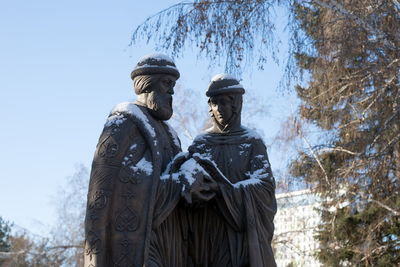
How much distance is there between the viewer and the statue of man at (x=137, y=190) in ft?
17.2

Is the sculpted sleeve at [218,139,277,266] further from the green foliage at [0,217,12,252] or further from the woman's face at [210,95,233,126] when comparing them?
the green foliage at [0,217,12,252]

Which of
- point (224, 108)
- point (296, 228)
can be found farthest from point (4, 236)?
point (224, 108)

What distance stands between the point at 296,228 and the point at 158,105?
17264 mm

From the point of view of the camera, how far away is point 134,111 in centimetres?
565

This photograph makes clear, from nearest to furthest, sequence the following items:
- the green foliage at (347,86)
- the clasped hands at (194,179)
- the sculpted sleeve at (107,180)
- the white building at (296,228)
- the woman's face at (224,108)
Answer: the sculpted sleeve at (107,180) → the clasped hands at (194,179) → the woman's face at (224,108) → the green foliage at (347,86) → the white building at (296,228)

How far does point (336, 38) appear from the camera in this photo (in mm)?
13000

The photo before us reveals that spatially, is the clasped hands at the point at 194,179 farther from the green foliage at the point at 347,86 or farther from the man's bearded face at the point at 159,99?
the green foliage at the point at 347,86

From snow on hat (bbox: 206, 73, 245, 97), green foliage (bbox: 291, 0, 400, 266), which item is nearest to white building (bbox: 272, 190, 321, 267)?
green foliage (bbox: 291, 0, 400, 266)

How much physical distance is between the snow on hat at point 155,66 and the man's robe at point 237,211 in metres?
0.70

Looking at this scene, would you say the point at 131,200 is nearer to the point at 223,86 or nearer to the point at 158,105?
the point at 158,105

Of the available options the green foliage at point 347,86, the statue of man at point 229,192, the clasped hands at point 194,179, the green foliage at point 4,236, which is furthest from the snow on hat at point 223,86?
the green foliage at point 4,236

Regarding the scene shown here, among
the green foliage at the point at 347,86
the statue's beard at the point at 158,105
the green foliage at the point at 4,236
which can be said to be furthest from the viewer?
the green foliage at the point at 4,236

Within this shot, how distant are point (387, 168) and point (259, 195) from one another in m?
7.83

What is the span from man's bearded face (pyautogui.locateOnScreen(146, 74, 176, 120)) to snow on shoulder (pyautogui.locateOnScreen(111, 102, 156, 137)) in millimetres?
176
